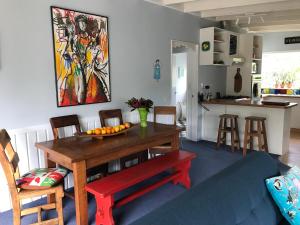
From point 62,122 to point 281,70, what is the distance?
6.24 meters

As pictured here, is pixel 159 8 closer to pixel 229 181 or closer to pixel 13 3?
pixel 13 3

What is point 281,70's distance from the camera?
6992 mm

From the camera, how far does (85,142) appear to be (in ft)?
8.91

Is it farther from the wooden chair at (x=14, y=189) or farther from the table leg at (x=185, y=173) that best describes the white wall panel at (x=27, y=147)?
the table leg at (x=185, y=173)

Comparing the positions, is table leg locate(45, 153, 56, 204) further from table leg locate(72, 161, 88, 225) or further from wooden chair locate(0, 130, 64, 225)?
table leg locate(72, 161, 88, 225)

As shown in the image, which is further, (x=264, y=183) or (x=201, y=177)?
(x=201, y=177)

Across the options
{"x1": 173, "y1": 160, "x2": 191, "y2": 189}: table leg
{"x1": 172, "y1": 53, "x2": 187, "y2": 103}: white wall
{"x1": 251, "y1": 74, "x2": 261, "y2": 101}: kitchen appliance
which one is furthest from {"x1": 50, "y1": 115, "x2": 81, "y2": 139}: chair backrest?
{"x1": 251, "y1": 74, "x2": 261, "y2": 101}: kitchen appliance

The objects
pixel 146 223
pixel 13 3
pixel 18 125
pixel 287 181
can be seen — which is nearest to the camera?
pixel 146 223

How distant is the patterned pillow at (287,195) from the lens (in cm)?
163

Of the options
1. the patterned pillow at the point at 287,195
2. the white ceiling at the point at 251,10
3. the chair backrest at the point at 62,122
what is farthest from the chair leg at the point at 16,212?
the white ceiling at the point at 251,10

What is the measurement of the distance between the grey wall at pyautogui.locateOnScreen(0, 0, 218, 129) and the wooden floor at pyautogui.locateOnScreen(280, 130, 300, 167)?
2.25m

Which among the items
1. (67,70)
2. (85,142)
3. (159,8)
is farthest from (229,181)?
(159,8)

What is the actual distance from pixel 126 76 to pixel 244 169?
248cm

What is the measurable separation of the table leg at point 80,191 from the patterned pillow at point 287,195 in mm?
1526
